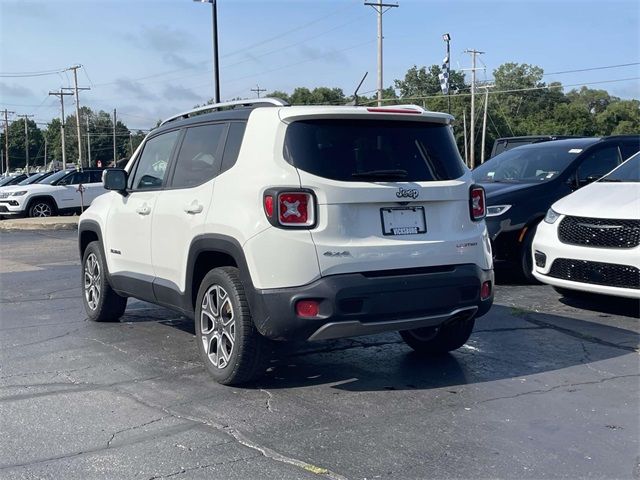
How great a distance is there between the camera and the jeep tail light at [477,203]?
520cm

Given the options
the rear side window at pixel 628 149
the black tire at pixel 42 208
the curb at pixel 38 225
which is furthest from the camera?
the black tire at pixel 42 208

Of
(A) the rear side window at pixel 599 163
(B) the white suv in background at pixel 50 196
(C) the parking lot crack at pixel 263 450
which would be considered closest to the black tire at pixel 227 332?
(C) the parking lot crack at pixel 263 450

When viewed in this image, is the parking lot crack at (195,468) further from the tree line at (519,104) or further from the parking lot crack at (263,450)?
the tree line at (519,104)

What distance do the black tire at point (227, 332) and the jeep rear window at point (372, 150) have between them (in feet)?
3.18

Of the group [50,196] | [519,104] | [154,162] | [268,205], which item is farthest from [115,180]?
[519,104]

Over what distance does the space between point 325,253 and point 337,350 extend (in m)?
1.76

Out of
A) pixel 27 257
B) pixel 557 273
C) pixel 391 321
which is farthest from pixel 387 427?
pixel 27 257

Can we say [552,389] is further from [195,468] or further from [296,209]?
[195,468]

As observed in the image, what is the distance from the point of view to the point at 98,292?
7.17 m

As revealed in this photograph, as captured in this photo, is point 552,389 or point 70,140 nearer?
point 552,389

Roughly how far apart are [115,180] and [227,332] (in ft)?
7.22

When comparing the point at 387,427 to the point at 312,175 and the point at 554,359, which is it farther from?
the point at 554,359

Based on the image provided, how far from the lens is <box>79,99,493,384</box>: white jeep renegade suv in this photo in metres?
4.52

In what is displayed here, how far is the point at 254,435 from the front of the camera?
4.12m
